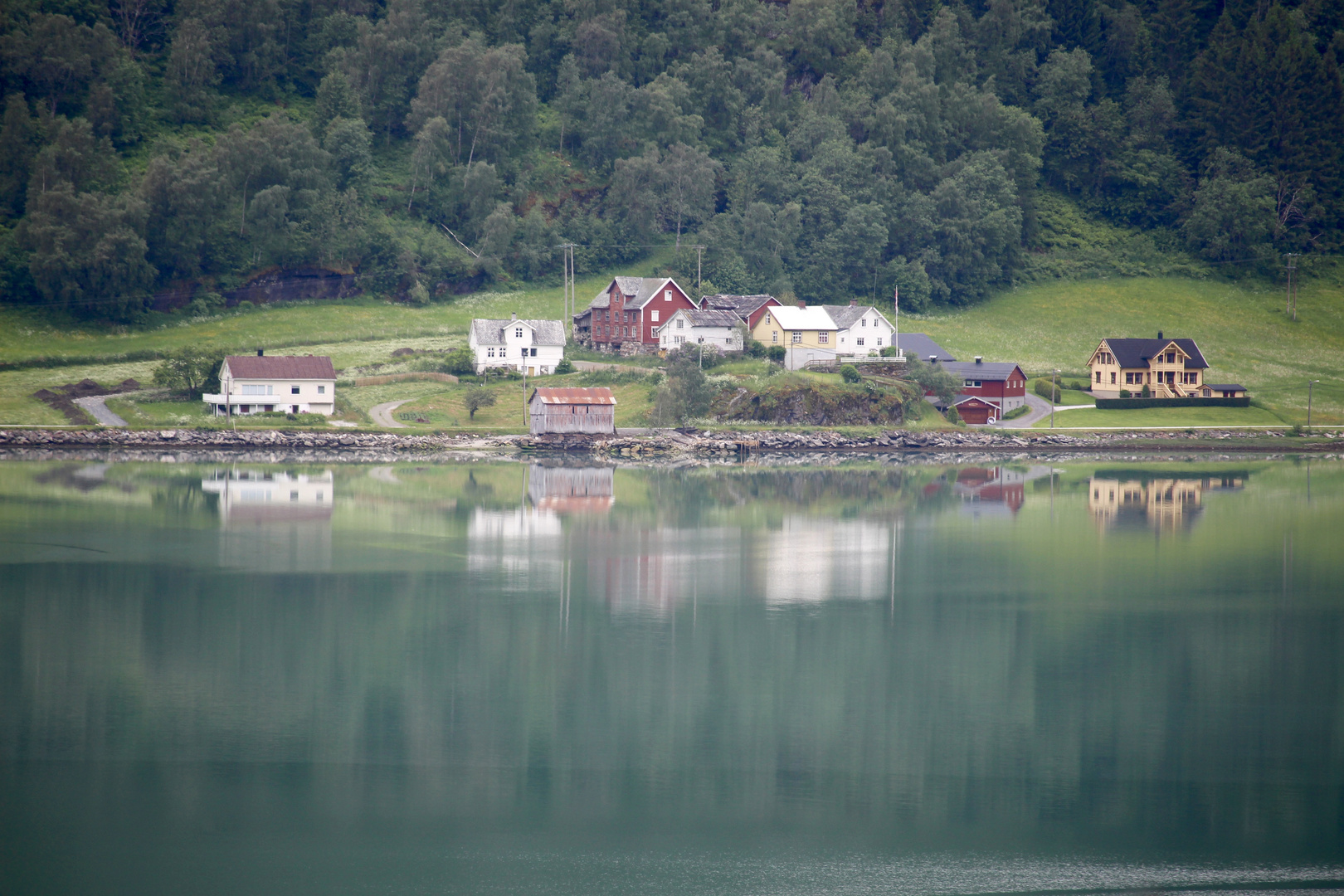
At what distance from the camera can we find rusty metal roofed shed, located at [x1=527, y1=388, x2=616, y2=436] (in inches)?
2574

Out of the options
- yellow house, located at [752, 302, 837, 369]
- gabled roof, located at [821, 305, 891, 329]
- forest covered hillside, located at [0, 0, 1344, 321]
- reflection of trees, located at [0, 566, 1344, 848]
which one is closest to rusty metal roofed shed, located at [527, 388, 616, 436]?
yellow house, located at [752, 302, 837, 369]

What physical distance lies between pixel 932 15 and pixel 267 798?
12549 centimetres

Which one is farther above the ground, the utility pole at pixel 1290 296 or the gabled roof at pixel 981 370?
the utility pole at pixel 1290 296

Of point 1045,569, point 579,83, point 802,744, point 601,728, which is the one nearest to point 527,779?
point 601,728

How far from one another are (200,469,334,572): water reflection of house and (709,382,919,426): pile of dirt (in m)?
25.1

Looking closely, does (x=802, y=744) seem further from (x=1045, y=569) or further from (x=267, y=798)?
(x=1045, y=569)

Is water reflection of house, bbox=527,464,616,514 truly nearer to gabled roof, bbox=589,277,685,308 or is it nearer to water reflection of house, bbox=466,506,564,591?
water reflection of house, bbox=466,506,564,591

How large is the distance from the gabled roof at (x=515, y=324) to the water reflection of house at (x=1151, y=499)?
114 feet

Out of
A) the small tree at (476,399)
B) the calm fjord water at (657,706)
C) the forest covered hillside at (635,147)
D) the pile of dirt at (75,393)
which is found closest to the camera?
the calm fjord water at (657,706)

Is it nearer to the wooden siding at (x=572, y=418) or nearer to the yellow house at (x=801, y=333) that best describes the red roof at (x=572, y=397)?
the wooden siding at (x=572, y=418)

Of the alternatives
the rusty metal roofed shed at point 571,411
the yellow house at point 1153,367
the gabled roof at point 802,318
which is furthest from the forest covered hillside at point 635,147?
the rusty metal roofed shed at point 571,411

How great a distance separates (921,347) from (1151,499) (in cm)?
3438

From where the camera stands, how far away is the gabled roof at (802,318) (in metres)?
79.3

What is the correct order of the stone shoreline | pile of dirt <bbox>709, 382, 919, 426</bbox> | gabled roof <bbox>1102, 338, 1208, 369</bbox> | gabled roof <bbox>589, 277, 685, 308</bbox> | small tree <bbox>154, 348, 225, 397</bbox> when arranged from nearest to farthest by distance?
the stone shoreline → small tree <bbox>154, 348, 225, 397</bbox> → pile of dirt <bbox>709, 382, 919, 426</bbox> → gabled roof <bbox>1102, 338, 1208, 369</bbox> → gabled roof <bbox>589, 277, 685, 308</bbox>
